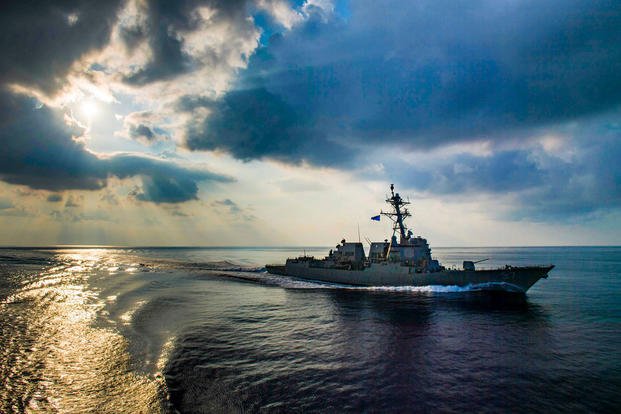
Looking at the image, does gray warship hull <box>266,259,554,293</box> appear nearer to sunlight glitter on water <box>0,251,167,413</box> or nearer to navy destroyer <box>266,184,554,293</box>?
navy destroyer <box>266,184,554,293</box>

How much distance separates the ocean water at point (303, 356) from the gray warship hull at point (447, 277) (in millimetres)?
6519

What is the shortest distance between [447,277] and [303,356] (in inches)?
1155

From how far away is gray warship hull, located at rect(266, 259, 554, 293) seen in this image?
3700 centimetres

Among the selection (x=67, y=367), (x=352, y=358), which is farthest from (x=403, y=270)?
(x=67, y=367)

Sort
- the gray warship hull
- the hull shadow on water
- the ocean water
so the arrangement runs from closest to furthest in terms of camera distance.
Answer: the ocean water < the hull shadow on water < the gray warship hull

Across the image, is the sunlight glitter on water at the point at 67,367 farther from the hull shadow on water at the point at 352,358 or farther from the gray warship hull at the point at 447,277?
the gray warship hull at the point at 447,277

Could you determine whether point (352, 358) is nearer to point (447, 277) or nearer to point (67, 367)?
point (67, 367)

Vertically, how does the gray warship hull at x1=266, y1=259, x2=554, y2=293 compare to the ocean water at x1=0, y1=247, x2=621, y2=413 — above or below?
above

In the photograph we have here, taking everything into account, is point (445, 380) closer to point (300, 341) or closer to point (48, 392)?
point (300, 341)

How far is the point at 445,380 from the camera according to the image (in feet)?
43.9

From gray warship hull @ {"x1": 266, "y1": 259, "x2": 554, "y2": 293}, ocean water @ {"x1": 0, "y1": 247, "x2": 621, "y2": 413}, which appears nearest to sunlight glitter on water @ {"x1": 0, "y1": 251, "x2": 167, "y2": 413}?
ocean water @ {"x1": 0, "y1": 247, "x2": 621, "y2": 413}

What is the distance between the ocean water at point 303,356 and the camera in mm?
11297

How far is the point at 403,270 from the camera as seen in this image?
40375mm

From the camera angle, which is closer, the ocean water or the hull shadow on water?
the ocean water
